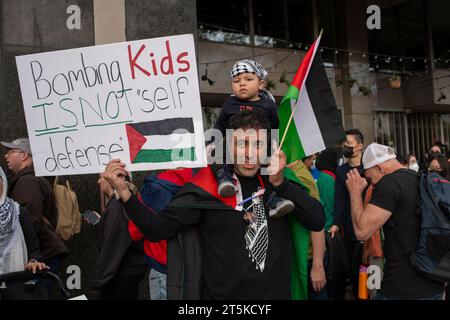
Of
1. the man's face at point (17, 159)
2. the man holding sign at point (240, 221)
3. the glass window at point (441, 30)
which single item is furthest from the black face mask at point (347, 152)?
the glass window at point (441, 30)

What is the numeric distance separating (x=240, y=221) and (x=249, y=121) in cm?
51

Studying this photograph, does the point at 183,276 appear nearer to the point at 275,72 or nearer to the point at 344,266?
the point at 344,266

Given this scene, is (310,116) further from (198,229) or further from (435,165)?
(435,165)

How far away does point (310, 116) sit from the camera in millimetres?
3113

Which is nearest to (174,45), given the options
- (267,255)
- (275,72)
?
(267,255)

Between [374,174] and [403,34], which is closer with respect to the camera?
[374,174]

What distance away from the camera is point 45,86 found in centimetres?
326

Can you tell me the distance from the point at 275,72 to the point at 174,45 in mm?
9937

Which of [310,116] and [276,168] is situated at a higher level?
[310,116]

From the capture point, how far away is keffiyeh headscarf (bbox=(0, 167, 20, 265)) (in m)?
3.28

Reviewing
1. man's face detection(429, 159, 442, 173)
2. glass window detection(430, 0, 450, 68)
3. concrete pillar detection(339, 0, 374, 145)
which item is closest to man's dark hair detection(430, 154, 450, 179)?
man's face detection(429, 159, 442, 173)

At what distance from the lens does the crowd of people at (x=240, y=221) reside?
8.10 ft

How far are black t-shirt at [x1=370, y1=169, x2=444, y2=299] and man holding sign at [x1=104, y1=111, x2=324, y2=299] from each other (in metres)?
0.96

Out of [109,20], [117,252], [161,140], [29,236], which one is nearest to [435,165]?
[109,20]
